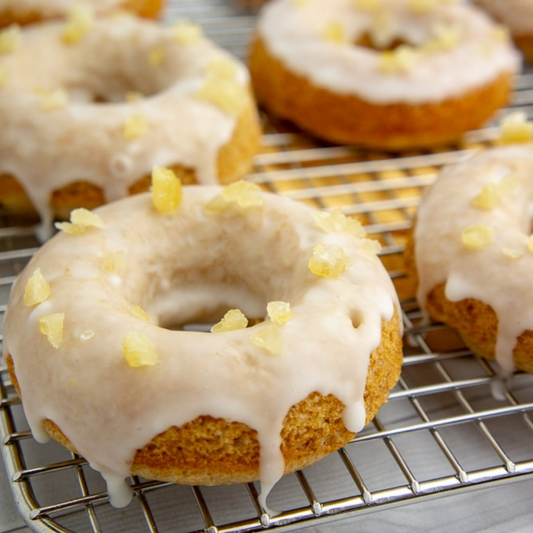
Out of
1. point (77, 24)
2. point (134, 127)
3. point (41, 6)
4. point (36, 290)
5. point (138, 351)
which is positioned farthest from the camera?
point (41, 6)

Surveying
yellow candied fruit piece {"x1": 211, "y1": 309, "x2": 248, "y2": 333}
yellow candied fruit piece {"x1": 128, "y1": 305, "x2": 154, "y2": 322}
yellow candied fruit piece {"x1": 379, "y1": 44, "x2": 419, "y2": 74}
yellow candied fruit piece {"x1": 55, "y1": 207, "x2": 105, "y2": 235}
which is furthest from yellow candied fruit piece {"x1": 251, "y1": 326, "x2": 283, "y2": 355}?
yellow candied fruit piece {"x1": 379, "y1": 44, "x2": 419, "y2": 74}

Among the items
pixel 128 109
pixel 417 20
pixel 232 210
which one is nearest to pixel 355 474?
pixel 232 210

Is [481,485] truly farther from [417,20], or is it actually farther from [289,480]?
[417,20]

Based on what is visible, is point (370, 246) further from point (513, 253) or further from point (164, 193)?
point (164, 193)

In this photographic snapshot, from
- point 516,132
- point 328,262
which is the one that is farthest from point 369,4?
point 328,262

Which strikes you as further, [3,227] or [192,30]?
[192,30]

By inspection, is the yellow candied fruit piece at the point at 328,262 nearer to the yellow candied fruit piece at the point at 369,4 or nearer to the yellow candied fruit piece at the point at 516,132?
the yellow candied fruit piece at the point at 516,132
